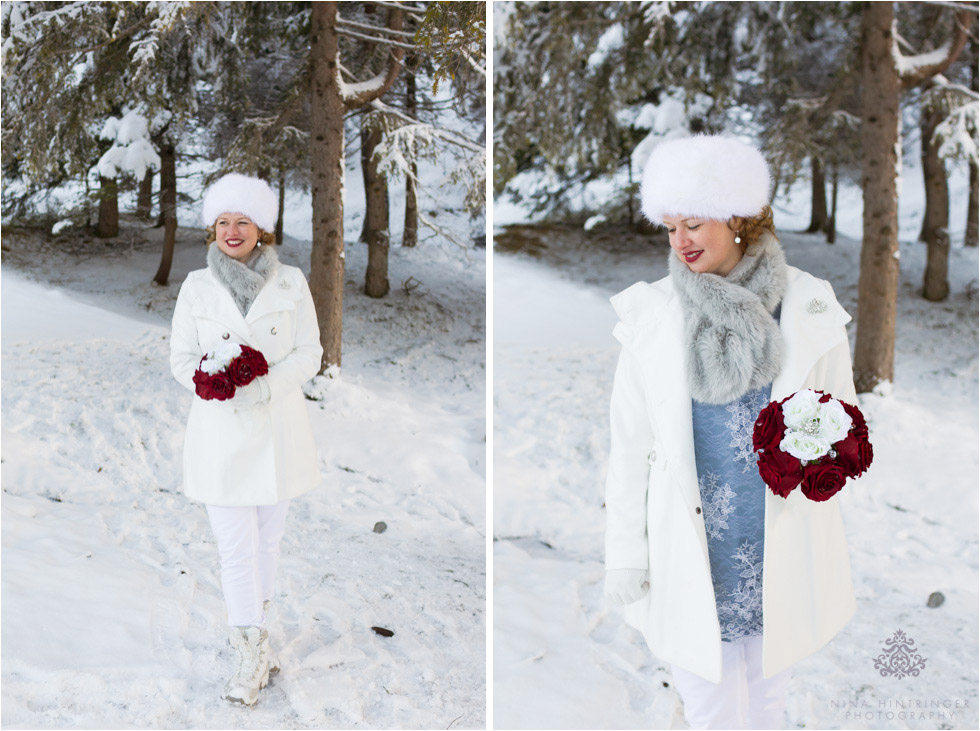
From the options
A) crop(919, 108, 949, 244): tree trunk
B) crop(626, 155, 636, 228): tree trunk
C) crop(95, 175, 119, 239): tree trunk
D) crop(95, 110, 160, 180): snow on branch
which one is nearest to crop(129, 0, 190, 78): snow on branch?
crop(95, 110, 160, 180): snow on branch

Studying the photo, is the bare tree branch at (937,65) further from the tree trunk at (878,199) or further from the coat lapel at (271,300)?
the coat lapel at (271,300)

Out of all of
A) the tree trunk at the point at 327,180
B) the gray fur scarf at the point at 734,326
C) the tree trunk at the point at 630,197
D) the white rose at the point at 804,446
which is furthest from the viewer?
the tree trunk at the point at 630,197

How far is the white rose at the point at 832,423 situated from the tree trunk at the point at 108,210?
313 centimetres

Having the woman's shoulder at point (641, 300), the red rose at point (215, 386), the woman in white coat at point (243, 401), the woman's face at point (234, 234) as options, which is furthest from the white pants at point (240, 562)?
the woman's shoulder at point (641, 300)

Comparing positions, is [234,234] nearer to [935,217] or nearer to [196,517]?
[196,517]

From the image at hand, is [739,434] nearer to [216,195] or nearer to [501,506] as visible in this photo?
[216,195]

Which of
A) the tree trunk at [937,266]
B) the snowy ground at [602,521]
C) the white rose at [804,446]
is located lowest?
the snowy ground at [602,521]

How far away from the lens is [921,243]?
7348 millimetres

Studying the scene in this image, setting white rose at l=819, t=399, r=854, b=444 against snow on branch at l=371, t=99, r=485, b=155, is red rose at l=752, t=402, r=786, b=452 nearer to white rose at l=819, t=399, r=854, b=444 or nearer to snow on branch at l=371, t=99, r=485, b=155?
white rose at l=819, t=399, r=854, b=444

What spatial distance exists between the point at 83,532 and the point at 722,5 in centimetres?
514

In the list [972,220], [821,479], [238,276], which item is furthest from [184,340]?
[972,220]

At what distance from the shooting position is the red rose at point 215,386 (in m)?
2.58

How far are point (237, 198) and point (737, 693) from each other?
214 centimetres

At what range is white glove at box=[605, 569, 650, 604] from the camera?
2.05 m
